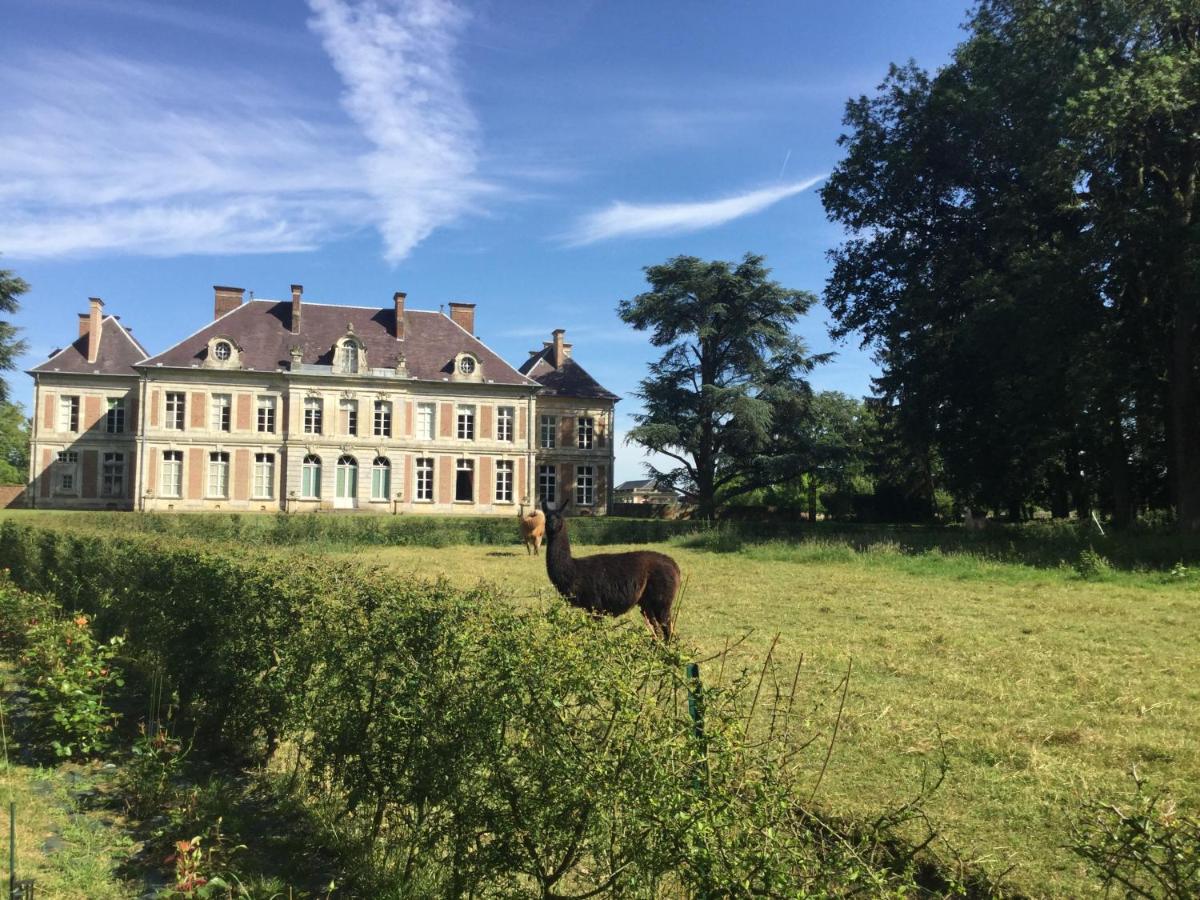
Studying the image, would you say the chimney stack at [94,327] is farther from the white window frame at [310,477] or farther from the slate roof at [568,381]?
the slate roof at [568,381]

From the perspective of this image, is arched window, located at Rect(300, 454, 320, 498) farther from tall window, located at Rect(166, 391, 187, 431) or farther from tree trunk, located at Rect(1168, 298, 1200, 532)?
tree trunk, located at Rect(1168, 298, 1200, 532)

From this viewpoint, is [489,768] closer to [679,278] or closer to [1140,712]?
[1140,712]

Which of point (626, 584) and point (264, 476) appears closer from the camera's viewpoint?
point (626, 584)

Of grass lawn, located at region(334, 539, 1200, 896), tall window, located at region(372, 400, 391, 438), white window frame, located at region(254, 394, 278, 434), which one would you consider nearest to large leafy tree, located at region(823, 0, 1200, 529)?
grass lawn, located at region(334, 539, 1200, 896)

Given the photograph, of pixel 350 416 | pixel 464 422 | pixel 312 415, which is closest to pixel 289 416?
pixel 312 415

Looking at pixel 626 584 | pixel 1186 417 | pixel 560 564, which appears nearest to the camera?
pixel 626 584

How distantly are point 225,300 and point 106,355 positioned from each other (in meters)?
8.28

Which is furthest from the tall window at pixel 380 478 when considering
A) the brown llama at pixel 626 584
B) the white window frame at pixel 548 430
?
the brown llama at pixel 626 584

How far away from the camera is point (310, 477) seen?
153ft

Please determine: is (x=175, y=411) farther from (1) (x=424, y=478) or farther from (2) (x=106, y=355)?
(1) (x=424, y=478)

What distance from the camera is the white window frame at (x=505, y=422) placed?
49.6 m

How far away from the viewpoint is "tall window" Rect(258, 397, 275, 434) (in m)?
46.3

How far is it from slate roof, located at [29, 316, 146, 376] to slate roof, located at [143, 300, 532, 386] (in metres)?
5.91

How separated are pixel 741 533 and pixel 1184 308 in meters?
13.4
